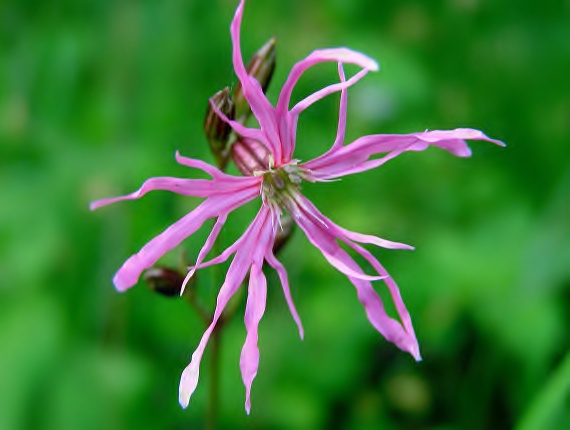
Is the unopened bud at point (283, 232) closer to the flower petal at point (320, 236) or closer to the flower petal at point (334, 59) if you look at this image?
the flower petal at point (320, 236)

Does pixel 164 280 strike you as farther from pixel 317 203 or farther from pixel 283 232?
pixel 317 203

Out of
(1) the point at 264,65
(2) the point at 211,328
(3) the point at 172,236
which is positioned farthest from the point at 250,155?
(2) the point at 211,328

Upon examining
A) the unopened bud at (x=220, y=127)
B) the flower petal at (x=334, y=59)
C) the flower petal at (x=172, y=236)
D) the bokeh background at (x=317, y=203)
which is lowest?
the bokeh background at (x=317, y=203)

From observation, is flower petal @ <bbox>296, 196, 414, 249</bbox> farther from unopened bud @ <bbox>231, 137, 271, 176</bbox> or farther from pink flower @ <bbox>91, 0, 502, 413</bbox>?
unopened bud @ <bbox>231, 137, 271, 176</bbox>

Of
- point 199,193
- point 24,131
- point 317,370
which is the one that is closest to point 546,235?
point 317,370

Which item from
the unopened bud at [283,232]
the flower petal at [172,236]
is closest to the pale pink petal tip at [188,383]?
the flower petal at [172,236]
